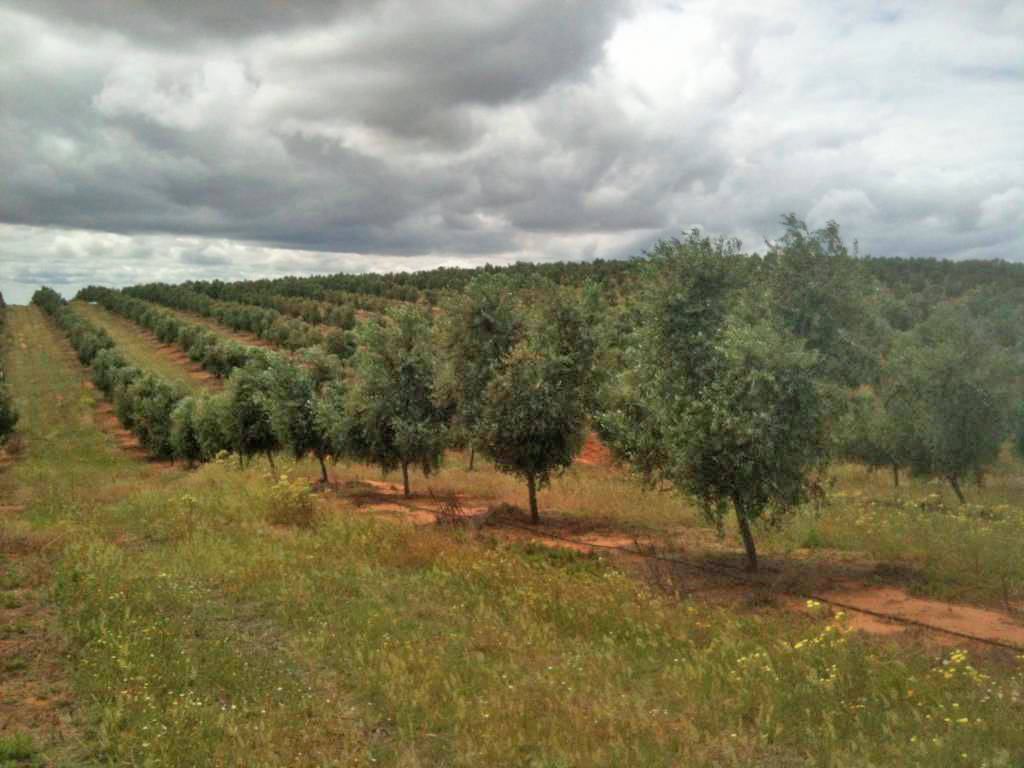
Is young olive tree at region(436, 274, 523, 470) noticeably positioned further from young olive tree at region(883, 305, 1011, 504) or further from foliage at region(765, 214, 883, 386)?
young olive tree at region(883, 305, 1011, 504)

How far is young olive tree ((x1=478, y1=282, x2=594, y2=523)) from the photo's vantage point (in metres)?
21.0

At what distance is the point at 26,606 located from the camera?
42.4 feet

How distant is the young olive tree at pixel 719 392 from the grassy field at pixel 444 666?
2454mm

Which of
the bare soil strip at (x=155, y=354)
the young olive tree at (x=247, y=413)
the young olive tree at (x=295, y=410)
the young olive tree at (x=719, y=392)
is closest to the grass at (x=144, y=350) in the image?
the bare soil strip at (x=155, y=354)

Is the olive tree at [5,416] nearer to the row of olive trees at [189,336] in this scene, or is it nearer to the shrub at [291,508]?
the row of olive trees at [189,336]

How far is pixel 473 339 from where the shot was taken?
74.5 feet

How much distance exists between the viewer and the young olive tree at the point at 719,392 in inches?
557

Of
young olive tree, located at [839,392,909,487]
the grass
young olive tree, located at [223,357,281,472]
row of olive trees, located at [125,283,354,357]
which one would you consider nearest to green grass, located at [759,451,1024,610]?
young olive tree, located at [839,392,909,487]

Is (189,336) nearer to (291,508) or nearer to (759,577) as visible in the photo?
(291,508)

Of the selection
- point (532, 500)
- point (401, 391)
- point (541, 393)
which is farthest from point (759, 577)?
point (401, 391)

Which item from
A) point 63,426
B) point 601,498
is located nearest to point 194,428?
point 63,426

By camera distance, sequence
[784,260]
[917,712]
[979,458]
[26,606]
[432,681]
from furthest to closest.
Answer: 1. [979,458]
2. [784,260]
3. [26,606]
4. [432,681]
5. [917,712]

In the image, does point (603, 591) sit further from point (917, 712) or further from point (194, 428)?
point (194, 428)

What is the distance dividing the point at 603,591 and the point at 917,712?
651 cm
